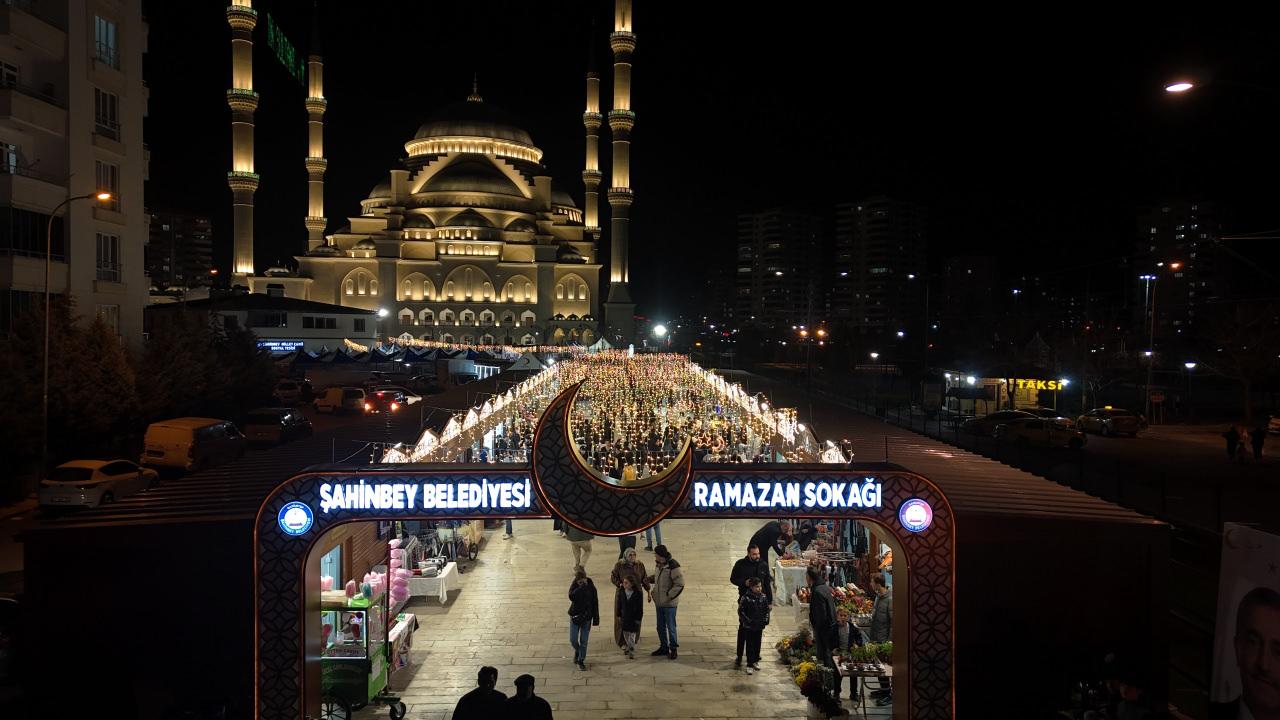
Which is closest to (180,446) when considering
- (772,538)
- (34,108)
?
(34,108)

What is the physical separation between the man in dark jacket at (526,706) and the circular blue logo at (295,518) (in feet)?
6.79

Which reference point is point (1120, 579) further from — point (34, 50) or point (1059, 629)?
point (34, 50)

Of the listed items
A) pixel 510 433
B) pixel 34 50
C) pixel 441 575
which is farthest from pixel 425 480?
pixel 34 50

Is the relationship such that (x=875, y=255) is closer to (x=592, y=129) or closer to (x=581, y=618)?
(x=592, y=129)

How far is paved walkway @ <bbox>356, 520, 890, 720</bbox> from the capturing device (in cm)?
765

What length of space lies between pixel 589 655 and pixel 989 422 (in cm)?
1927

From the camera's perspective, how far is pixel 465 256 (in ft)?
223

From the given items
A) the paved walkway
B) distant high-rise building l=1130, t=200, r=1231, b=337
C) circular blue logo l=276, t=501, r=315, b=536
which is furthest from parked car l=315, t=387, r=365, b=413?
distant high-rise building l=1130, t=200, r=1231, b=337

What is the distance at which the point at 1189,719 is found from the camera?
6188 mm

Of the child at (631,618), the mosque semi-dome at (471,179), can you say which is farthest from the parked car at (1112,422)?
the mosque semi-dome at (471,179)

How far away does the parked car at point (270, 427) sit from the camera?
2058cm

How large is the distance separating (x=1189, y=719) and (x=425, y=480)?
6.08 m

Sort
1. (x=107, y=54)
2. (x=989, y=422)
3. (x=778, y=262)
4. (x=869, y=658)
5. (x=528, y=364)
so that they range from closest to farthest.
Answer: (x=869, y=658) → (x=107, y=54) → (x=989, y=422) → (x=528, y=364) → (x=778, y=262)

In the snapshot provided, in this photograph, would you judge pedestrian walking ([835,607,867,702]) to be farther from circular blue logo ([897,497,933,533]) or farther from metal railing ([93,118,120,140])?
metal railing ([93,118,120,140])
